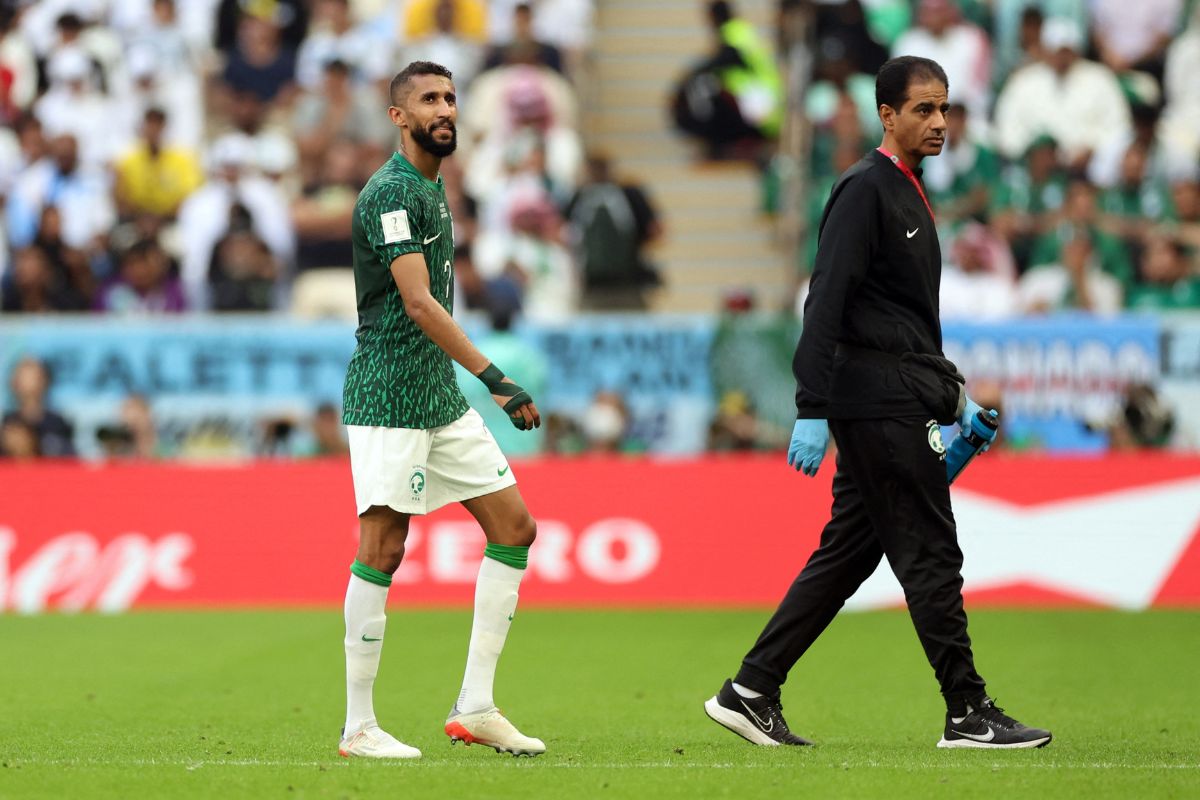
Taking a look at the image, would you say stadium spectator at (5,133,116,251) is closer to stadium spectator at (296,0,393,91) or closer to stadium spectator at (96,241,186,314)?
stadium spectator at (96,241,186,314)

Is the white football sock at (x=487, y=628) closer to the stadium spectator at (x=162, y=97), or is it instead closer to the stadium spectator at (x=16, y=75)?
the stadium spectator at (x=162, y=97)

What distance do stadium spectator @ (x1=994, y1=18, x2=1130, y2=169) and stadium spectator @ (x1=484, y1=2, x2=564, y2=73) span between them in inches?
179

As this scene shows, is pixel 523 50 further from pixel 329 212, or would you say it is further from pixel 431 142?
pixel 431 142

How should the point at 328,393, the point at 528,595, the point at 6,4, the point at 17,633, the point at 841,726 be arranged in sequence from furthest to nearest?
the point at 6,4 → the point at 328,393 → the point at 528,595 → the point at 17,633 → the point at 841,726

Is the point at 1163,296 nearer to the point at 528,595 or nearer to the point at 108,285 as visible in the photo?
the point at 528,595

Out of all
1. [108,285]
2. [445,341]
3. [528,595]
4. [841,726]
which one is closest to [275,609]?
[528,595]

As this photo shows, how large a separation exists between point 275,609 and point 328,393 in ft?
9.00

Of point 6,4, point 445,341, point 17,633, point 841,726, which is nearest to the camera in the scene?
point 445,341

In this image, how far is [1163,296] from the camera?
57.0 feet

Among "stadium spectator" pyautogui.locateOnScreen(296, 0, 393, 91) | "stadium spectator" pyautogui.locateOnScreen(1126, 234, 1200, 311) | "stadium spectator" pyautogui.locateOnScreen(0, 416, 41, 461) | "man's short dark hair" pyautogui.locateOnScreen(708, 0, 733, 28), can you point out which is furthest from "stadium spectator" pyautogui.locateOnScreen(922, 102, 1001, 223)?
"stadium spectator" pyautogui.locateOnScreen(0, 416, 41, 461)

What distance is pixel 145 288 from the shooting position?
18.3 metres

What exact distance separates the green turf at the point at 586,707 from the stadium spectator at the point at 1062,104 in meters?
7.02

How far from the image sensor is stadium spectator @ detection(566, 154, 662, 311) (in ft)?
59.7

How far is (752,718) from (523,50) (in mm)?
13319
